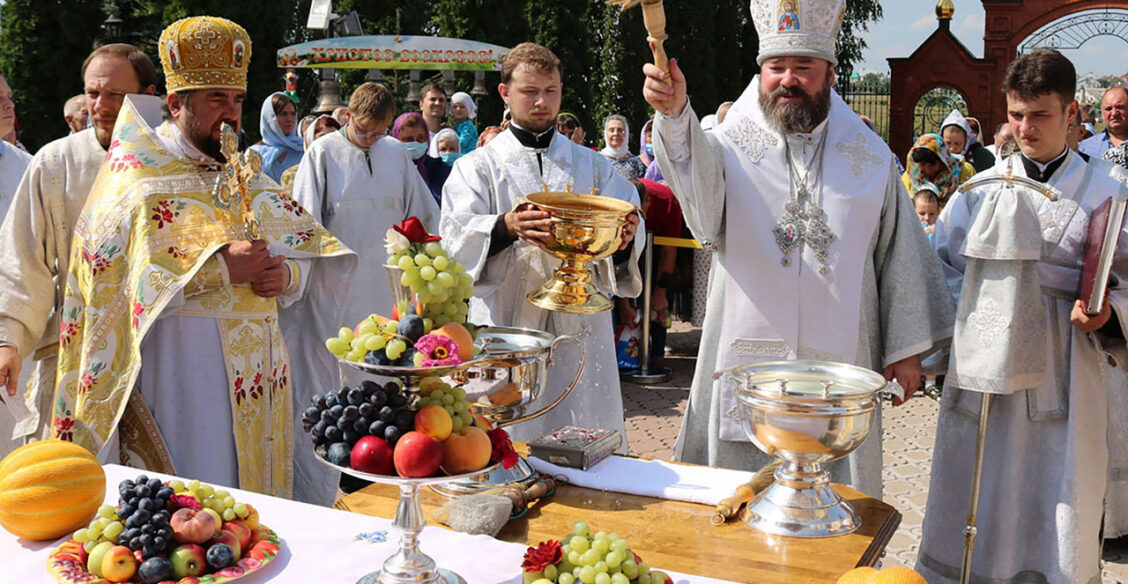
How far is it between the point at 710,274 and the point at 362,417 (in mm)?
2164

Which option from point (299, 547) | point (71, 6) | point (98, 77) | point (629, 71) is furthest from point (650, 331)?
point (71, 6)

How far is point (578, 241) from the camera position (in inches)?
119

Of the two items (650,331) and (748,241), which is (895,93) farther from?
(748,241)

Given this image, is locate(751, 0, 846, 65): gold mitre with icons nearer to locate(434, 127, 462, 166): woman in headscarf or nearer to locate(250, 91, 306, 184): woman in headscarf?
locate(250, 91, 306, 184): woman in headscarf

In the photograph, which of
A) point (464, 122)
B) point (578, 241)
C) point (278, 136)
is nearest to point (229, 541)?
point (578, 241)

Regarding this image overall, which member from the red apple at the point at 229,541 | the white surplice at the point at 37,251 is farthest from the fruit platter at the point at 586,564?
the white surplice at the point at 37,251

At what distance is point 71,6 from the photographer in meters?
19.1

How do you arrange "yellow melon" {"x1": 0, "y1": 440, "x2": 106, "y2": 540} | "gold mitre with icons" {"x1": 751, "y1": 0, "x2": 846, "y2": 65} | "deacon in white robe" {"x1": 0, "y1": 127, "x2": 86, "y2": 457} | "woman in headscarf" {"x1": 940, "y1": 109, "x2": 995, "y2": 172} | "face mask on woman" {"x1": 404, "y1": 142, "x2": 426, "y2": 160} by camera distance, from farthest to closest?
1. "woman in headscarf" {"x1": 940, "y1": 109, "x2": 995, "y2": 172}
2. "face mask on woman" {"x1": 404, "y1": 142, "x2": 426, "y2": 160}
3. "gold mitre with icons" {"x1": 751, "y1": 0, "x2": 846, "y2": 65}
4. "deacon in white robe" {"x1": 0, "y1": 127, "x2": 86, "y2": 457}
5. "yellow melon" {"x1": 0, "y1": 440, "x2": 106, "y2": 540}

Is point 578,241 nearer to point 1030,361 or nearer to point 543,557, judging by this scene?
point 543,557

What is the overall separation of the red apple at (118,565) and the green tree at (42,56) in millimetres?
18979

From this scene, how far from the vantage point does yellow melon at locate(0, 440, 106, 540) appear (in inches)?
87.3

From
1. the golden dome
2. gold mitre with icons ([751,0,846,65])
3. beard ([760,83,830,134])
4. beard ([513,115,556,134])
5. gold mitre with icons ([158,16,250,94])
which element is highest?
the golden dome

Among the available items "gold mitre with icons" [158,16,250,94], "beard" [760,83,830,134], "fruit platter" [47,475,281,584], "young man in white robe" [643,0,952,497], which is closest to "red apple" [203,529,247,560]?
"fruit platter" [47,475,281,584]

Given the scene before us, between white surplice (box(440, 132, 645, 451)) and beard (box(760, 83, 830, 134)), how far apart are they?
2.47 ft
